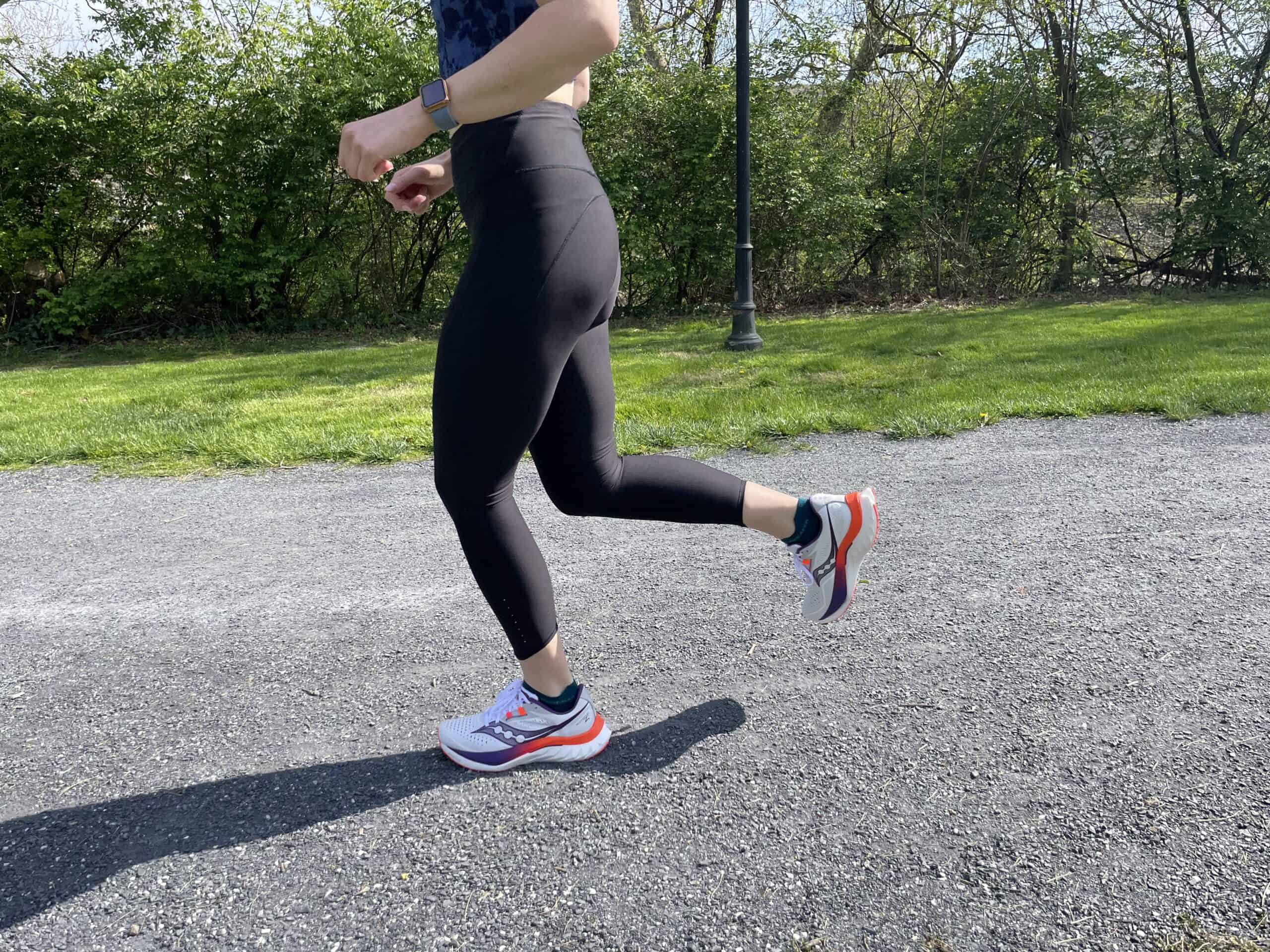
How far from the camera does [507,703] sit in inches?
78.8

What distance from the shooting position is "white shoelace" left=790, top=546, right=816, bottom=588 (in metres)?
2.21

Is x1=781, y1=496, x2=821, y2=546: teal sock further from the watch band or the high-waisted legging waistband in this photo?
the watch band

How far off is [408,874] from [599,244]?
4.02 ft

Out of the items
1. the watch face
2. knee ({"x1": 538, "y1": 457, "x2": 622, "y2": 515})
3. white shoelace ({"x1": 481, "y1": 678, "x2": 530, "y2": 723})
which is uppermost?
the watch face

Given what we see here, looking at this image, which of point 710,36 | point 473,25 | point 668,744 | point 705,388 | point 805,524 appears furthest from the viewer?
point 710,36

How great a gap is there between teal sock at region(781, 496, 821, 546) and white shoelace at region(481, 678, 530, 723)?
716 millimetres

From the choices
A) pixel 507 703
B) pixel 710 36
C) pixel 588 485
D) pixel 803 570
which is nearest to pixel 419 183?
pixel 588 485

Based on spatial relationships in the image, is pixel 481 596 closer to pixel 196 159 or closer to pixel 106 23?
pixel 196 159

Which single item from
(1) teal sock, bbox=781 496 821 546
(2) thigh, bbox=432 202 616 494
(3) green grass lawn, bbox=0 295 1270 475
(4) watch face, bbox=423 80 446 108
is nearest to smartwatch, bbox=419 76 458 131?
(4) watch face, bbox=423 80 446 108

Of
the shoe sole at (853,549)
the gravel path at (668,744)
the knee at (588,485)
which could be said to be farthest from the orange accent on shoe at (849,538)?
the knee at (588,485)

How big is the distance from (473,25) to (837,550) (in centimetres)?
139

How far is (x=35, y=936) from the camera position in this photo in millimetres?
1488

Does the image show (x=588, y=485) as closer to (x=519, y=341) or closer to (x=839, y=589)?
(x=519, y=341)

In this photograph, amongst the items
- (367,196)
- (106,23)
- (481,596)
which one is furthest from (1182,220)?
(106,23)
